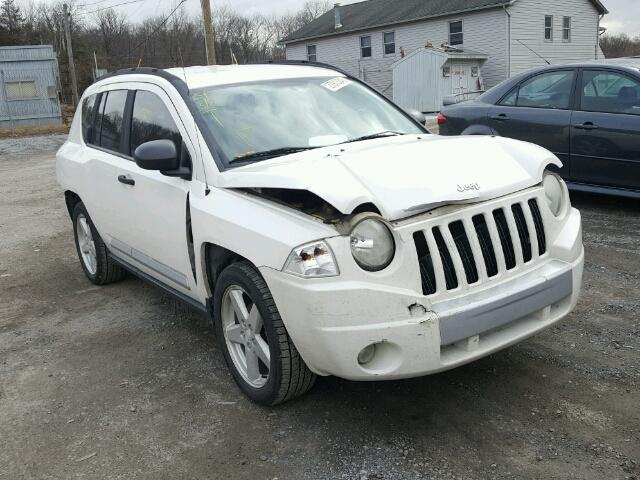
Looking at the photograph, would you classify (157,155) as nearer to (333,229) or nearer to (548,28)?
(333,229)

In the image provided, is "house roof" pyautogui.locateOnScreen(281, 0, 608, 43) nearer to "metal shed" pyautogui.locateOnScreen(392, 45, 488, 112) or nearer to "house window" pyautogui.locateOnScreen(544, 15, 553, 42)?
"metal shed" pyautogui.locateOnScreen(392, 45, 488, 112)

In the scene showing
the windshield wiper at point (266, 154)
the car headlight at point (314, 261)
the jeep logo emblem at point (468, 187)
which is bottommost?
the car headlight at point (314, 261)

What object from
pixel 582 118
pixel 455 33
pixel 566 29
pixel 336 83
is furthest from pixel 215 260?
pixel 566 29

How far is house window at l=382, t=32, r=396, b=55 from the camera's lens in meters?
34.4

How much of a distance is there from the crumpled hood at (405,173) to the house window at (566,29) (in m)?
33.1

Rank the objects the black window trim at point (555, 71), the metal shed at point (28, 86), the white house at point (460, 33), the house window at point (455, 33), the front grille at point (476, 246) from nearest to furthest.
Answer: the front grille at point (476, 246) < the black window trim at point (555, 71) < the metal shed at point (28, 86) < the white house at point (460, 33) < the house window at point (455, 33)

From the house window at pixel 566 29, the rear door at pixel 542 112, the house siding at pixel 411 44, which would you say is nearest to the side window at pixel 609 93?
the rear door at pixel 542 112

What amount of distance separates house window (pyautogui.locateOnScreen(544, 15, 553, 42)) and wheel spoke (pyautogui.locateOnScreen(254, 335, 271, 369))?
3230cm

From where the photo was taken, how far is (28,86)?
28078 mm

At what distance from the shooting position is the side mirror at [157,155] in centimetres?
363

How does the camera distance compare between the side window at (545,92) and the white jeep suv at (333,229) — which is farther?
the side window at (545,92)

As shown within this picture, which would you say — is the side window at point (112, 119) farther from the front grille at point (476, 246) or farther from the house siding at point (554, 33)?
the house siding at point (554, 33)

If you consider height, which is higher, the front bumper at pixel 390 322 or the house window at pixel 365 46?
the house window at pixel 365 46

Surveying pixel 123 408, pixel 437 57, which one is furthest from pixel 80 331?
pixel 437 57
